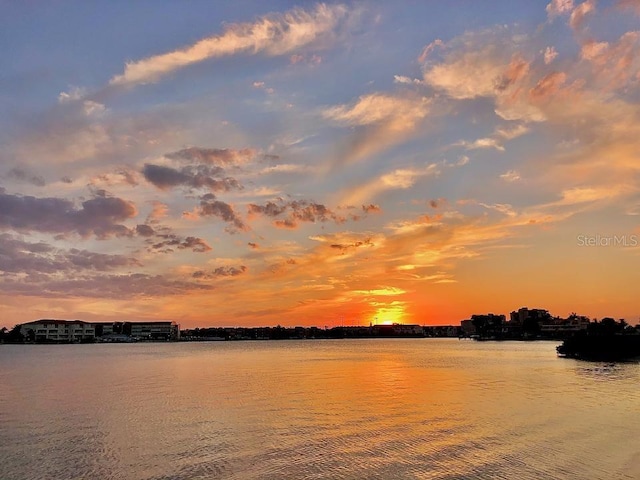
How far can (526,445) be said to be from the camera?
3816 centimetres

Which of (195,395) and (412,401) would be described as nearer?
(412,401)

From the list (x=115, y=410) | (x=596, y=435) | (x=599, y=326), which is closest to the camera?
(x=596, y=435)

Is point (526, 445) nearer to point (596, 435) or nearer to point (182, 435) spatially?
point (596, 435)

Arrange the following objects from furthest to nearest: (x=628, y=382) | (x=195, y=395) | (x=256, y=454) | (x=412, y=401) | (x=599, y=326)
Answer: (x=599, y=326)
(x=628, y=382)
(x=195, y=395)
(x=412, y=401)
(x=256, y=454)

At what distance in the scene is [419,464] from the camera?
3291 centimetres

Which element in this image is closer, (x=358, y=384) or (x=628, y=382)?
(x=628, y=382)

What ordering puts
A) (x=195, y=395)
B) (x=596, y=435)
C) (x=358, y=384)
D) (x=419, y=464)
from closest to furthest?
(x=419, y=464), (x=596, y=435), (x=195, y=395), (x=358, y=384)

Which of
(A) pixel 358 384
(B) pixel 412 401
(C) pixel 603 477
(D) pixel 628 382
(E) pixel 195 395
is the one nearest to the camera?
(C) pixel 603 477

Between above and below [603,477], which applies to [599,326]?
above

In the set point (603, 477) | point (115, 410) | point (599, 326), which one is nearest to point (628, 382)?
point (603, 477)

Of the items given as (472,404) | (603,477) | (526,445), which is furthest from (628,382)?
(603,477)

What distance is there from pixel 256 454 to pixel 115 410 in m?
26.4

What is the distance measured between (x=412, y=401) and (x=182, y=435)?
97.0 ft

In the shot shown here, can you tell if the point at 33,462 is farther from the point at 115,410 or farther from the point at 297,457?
the point at 115,410
